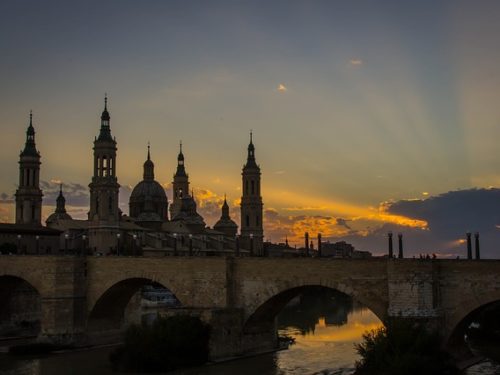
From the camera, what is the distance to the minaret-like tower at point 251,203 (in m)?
103

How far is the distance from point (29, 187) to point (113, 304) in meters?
39.8

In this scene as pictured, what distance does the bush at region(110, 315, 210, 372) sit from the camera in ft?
116

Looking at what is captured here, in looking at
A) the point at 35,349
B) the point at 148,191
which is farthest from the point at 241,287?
the point at 148,191

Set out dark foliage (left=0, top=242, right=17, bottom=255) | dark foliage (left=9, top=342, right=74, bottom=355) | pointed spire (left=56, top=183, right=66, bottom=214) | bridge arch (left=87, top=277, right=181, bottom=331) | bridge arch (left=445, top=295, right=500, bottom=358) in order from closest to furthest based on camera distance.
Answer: bridge arch (left=445, top=295, right=500, bottom=358)
dark foliage (left=9, top=342, right=74, bottom=355)
bridge arch (left=87, top=277, right=181, bottom=331)
dark foliage (left=0, top=242, right=17, bottom=255)
pointed spire (left=56, top=183, right=66, bottom=214)

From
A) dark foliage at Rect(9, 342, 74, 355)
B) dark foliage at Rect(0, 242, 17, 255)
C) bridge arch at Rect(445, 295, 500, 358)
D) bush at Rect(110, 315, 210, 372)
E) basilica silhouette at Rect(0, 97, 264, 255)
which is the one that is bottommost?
dark foliage at Rect(9, 342, 74, 355)

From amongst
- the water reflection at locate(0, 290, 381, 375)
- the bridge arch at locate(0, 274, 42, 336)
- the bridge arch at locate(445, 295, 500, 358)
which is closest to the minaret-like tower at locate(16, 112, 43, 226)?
the bridge arch at locate(0, 274, 42, 336)

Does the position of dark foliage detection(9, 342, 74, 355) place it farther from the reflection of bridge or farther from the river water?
the reflection of bridge

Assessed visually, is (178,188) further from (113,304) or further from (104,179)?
(113,304)

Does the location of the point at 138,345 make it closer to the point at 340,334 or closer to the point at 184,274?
the point at 184,274

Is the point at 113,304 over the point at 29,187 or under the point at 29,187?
under

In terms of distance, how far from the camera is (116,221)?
81500 millimetres

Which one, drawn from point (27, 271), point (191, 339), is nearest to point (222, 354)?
point (191, 339)

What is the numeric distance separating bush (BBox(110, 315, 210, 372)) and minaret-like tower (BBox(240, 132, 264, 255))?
6643 centimetres

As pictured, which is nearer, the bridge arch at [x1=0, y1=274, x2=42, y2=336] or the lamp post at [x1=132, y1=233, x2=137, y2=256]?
the bridge arch at [x1=0, y1=274, x2=42, y2=336]
